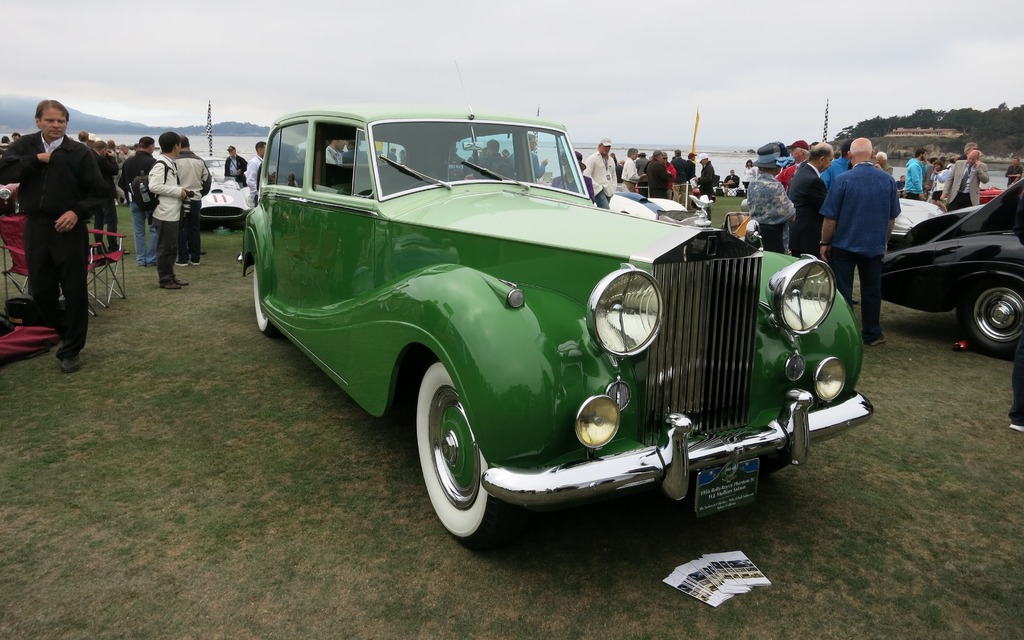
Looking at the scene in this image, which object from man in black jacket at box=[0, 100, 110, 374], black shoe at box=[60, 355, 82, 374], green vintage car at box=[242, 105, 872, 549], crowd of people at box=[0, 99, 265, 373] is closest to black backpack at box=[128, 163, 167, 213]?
crowd of people at box=[0, 99, 265, 373]

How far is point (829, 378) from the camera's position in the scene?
10.2 ft

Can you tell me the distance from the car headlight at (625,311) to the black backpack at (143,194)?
7432mm

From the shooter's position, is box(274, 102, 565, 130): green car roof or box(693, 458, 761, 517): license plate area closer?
box(693, 458, 761, 517): license plate area

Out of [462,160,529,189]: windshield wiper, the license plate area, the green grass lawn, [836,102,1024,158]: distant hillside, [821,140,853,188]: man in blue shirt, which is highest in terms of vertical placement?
[836,102,1024,158]: distant hillside

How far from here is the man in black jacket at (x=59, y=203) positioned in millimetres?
4766

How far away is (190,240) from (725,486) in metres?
8.90

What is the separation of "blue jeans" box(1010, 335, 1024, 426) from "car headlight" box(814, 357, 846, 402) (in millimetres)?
1892

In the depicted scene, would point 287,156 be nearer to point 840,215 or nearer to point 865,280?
A: point 840,215

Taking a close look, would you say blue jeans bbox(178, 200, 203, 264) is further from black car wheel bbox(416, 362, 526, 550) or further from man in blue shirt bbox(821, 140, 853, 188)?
man in blue shirt bbox(821, 140, 853, 188)

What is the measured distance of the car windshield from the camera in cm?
393

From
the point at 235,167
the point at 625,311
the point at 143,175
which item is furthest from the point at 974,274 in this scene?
the point at 235,167

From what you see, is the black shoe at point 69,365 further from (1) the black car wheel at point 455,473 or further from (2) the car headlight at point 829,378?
(2) the car headlight at point 829,378

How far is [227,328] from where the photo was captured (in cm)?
646

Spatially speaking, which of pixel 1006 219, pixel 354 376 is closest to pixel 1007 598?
pixel 354 376
